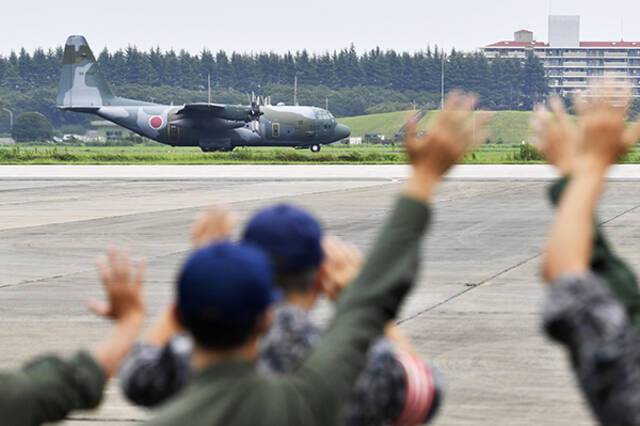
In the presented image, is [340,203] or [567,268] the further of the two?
[340,203]

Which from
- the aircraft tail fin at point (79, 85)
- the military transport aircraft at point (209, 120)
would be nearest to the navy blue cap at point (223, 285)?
the military transport aircraft at point (209, 120)

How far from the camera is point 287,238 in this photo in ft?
12.5

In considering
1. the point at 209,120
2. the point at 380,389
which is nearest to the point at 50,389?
the point at 380,389

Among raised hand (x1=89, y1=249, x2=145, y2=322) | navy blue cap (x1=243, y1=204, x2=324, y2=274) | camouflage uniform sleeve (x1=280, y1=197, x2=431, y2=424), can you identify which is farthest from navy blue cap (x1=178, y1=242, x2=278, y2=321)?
raised hand (x1=89, y1=249, x2=145, y2=322)

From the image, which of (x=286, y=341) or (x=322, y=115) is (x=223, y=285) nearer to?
(x=286, y=341)

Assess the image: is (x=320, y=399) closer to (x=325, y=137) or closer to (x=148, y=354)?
(x=148, y=354)

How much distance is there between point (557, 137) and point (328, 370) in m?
0.85

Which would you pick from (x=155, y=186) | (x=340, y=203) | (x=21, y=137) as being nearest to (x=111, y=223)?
(x=340, y=203)

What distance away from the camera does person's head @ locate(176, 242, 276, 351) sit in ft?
10.2

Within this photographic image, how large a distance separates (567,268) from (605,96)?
47cm

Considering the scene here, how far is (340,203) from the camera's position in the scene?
36094mm

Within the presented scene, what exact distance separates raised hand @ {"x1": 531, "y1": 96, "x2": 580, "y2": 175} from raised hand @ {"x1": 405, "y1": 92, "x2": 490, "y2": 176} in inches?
5.9

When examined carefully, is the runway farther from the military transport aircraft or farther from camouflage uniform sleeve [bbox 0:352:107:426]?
the military transport aircraft

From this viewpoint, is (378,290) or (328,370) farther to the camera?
(378,290)
